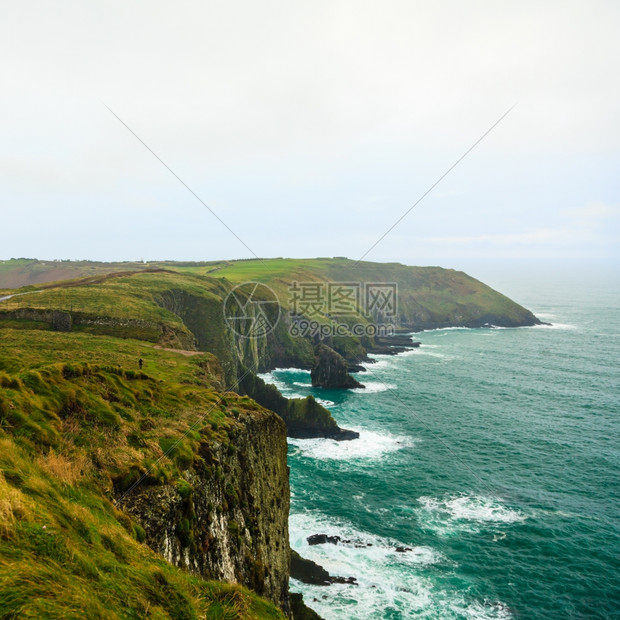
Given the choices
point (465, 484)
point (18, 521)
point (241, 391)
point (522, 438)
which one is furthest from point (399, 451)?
point (18, 521)

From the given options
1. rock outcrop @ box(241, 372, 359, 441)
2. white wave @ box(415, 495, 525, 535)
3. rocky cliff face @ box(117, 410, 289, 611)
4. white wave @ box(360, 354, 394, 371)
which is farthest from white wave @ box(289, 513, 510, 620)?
white wave @ box(360, 354, 394, 371)

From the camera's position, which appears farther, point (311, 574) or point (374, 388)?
point (374, 388)

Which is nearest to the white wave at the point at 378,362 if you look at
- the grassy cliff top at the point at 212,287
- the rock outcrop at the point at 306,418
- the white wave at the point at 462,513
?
the grassy cliff top at the point at 212,287

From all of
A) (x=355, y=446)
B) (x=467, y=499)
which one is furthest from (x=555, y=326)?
(x=467, y=499)

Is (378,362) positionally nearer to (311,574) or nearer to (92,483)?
(311,574)

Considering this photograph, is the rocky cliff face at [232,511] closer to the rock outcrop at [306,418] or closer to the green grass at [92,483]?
the green grass at [92,483]

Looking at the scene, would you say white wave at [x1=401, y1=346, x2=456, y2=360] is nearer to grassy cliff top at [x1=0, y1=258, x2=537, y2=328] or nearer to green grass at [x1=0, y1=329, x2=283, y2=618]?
grassy cliff top at [x1=0, y1=258, x2=537, y2=328]
